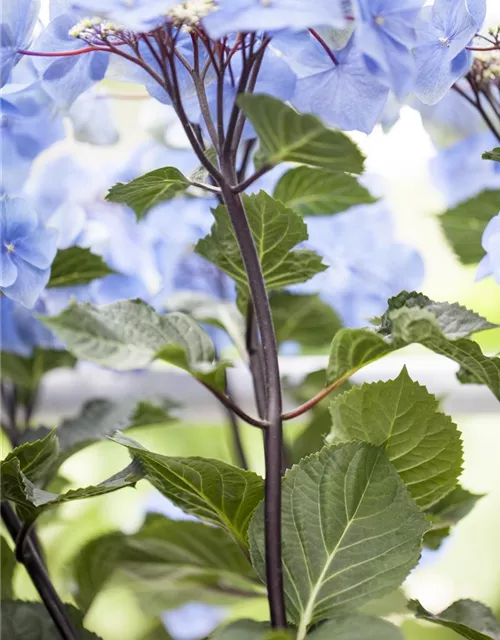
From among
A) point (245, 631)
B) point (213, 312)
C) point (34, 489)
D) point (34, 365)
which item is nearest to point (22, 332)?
point (34, 365)

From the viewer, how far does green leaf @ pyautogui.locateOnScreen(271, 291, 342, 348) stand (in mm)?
631

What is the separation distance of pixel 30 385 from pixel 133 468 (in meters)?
0.30

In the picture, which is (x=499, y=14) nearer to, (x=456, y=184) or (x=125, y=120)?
(x=456, y=184)

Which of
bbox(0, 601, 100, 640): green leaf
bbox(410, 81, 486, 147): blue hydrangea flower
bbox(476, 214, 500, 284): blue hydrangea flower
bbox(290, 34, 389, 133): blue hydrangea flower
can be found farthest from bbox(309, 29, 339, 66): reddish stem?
bbox(0, 601, 100, 640): green leaf

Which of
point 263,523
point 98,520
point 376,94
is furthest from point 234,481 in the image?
point 98,520

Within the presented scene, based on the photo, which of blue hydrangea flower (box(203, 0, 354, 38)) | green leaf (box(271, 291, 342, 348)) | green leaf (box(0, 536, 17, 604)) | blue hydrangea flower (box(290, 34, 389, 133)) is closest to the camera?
blue hydrangea flower (box(203, 0, 354, 38))

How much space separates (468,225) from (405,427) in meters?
0.22

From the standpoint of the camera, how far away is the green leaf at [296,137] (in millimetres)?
281

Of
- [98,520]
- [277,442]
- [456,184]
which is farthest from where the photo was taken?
[98,520]

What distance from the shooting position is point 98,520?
842mm

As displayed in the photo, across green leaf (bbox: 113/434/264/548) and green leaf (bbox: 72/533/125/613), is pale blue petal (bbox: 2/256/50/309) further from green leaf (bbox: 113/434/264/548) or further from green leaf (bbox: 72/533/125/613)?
green leaf (bbox: 72/533/125/613)

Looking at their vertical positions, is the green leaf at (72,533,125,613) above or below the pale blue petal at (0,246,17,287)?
below

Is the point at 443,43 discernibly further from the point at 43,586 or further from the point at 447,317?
the point at 43,586

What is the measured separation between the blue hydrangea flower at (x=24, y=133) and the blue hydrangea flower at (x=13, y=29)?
71mm
